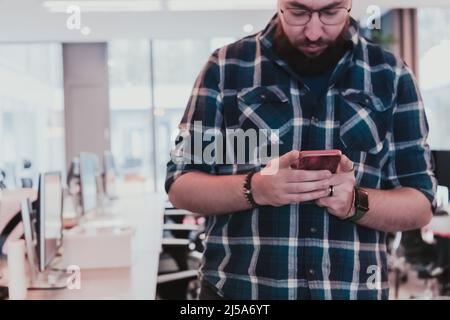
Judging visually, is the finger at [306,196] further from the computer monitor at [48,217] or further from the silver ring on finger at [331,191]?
the computer monitor at [48,217]

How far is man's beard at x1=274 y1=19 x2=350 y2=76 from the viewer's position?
839 mm

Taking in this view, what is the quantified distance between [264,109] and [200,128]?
110 mm

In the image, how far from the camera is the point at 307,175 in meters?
0.74

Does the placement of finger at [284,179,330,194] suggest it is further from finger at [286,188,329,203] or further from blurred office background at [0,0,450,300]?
blurred office background at [0,0,450,300]

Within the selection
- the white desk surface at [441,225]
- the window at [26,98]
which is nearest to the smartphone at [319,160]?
the window at [26,98]

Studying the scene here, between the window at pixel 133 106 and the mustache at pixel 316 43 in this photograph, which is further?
the window at pixel 133 106

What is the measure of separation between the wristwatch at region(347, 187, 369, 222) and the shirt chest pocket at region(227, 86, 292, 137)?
149mm

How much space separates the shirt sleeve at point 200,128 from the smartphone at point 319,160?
0.18 m

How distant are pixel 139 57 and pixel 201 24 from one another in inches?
7.3

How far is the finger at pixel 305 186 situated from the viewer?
749 millimetres

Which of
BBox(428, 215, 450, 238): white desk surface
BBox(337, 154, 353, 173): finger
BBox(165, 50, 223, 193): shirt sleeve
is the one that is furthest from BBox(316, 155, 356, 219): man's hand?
BBox(428, 215, 450, 238): white desk surface

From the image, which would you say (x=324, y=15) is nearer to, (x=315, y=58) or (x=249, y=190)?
(x=315, y=58)

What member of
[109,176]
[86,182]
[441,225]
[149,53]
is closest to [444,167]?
[441,225]
